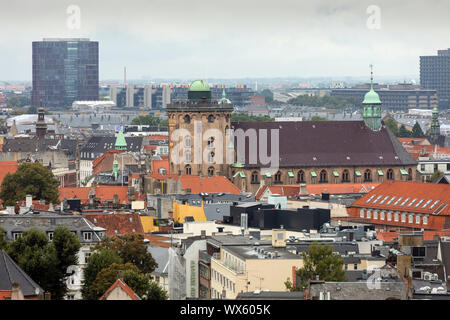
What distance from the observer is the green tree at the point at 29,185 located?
99.8m

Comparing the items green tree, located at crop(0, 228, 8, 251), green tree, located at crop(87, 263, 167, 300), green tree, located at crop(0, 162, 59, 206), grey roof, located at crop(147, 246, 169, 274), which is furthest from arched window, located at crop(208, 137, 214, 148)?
green tree, located at crop(87, 263, 167, 300)

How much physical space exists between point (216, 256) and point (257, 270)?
7655 millimetres

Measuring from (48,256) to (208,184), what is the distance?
5608cm

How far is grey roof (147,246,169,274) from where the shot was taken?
5119cm

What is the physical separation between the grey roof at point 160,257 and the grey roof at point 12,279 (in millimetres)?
13003

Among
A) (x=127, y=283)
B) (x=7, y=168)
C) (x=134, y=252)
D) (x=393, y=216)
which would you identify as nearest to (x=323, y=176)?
(x=7, y=168)

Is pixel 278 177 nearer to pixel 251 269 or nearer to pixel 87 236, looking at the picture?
pixel 87 236

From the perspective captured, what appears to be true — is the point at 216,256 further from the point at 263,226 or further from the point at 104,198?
the point at 104,198

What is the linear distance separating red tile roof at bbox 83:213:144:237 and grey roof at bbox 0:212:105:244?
443cm

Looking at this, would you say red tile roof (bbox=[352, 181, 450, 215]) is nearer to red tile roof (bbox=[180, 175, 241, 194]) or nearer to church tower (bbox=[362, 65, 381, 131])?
red tile roof (bbox=[180, 175, 241, 194])

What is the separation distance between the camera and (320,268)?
40.8m

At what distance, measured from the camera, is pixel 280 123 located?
124 meters
